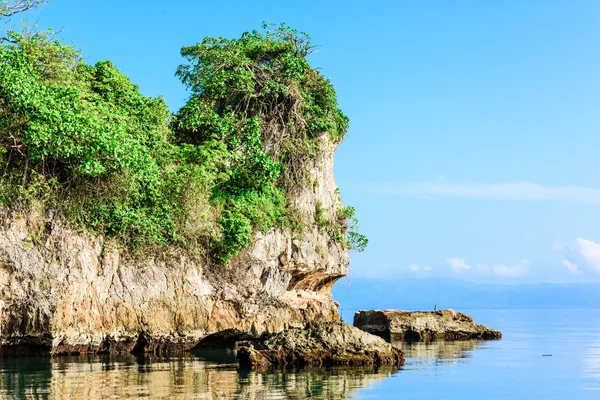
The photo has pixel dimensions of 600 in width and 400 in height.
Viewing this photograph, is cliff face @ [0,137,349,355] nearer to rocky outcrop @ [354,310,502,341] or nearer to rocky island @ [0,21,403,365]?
rocky island @ [0,21,403,365]

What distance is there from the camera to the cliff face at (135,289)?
69.4 ft

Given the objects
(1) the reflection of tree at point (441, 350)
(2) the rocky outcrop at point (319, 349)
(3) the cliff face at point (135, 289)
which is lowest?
(1) the reflection of tree at point (441, 350)

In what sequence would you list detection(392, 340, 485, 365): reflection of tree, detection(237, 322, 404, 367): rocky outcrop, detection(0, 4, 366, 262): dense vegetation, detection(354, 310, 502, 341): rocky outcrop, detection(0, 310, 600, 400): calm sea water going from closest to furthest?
detection(0, 310, 600, 400): calm sea water
detection(237, 322, 404, 367): rocky outcrop
detection(0, 4, 366, 262): dense vegetation
detection(392, 340, 485, 365): reflection of tree
detection(354, 310, 502, 341): rocky outcrop

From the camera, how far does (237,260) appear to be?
90.3 feet

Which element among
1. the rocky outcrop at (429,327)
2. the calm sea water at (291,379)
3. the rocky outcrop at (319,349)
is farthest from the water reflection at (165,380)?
the rocky outcrop at (429,327)

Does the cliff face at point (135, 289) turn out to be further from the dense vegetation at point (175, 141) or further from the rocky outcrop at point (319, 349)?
the rocky outcrop at point (319, 349)

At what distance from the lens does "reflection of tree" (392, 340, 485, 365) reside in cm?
2350

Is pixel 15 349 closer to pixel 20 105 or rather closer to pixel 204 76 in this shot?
pixel 20 105

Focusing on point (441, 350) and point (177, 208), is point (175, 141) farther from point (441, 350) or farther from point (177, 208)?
point (441, 350)

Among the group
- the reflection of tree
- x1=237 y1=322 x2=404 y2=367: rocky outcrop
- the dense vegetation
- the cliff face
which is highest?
the dense vegetation

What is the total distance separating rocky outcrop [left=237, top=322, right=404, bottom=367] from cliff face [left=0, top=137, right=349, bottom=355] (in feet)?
16.4

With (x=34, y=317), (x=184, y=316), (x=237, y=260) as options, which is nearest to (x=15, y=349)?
(x=34, y=317)

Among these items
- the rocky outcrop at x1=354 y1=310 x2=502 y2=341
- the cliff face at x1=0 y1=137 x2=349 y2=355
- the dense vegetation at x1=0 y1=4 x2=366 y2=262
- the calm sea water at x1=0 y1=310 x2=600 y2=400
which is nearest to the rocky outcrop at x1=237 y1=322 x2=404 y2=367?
the calm sea water at x1=0 y1=310 x2=600 y2=400

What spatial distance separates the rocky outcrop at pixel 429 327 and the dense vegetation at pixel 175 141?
4.76 meters
